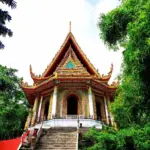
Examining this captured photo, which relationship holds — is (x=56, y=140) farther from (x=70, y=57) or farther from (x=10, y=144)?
(x=70, y=57)

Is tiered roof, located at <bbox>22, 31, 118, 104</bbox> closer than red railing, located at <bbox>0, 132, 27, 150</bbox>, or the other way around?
red railing, located at <bbox>0, 132, 27, 150</bbox>

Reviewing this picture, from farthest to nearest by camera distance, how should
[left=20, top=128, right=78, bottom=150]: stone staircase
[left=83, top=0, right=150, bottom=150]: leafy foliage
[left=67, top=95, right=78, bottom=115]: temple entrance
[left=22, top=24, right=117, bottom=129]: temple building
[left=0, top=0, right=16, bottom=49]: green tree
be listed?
[left=67, top=95, right=78, bottom=115]: temple entrance < [left=22, top=24, right=117, bottom=129]: temple building < [left=20, top=128, right=78, bottom=150]: stone staircase < [left=0, top=0, right=16, bottom=49]: green tree < [left=83, top=0, right=150, bottom=150]: leafy foliage

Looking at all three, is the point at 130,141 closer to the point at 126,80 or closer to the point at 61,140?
the point at 126,80

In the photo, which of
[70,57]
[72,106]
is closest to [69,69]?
[70,57]

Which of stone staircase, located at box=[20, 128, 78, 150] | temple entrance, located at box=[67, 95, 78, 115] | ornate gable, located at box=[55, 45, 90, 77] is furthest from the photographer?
temple entrance, located at box=[67, 95, 78, 115]

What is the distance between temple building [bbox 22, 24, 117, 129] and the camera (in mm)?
15094

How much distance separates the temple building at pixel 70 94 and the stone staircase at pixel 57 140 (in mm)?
2238

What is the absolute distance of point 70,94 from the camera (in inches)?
650

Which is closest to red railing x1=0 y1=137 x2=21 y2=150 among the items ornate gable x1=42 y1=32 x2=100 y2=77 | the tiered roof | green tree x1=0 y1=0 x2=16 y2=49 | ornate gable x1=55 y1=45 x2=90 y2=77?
green tree x1=0 y1=0 x2=16 y2=49

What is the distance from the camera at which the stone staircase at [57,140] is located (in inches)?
382

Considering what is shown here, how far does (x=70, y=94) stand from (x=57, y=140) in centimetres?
606

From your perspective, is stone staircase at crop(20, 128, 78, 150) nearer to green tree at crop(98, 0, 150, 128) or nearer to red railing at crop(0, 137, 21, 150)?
red railing at crop(0, 137, 21, 150)

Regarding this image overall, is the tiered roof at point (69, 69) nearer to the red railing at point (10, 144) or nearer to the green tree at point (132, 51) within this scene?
the red railing at point (10, 144)

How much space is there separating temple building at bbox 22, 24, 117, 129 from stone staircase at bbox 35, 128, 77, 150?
88.1 inches
